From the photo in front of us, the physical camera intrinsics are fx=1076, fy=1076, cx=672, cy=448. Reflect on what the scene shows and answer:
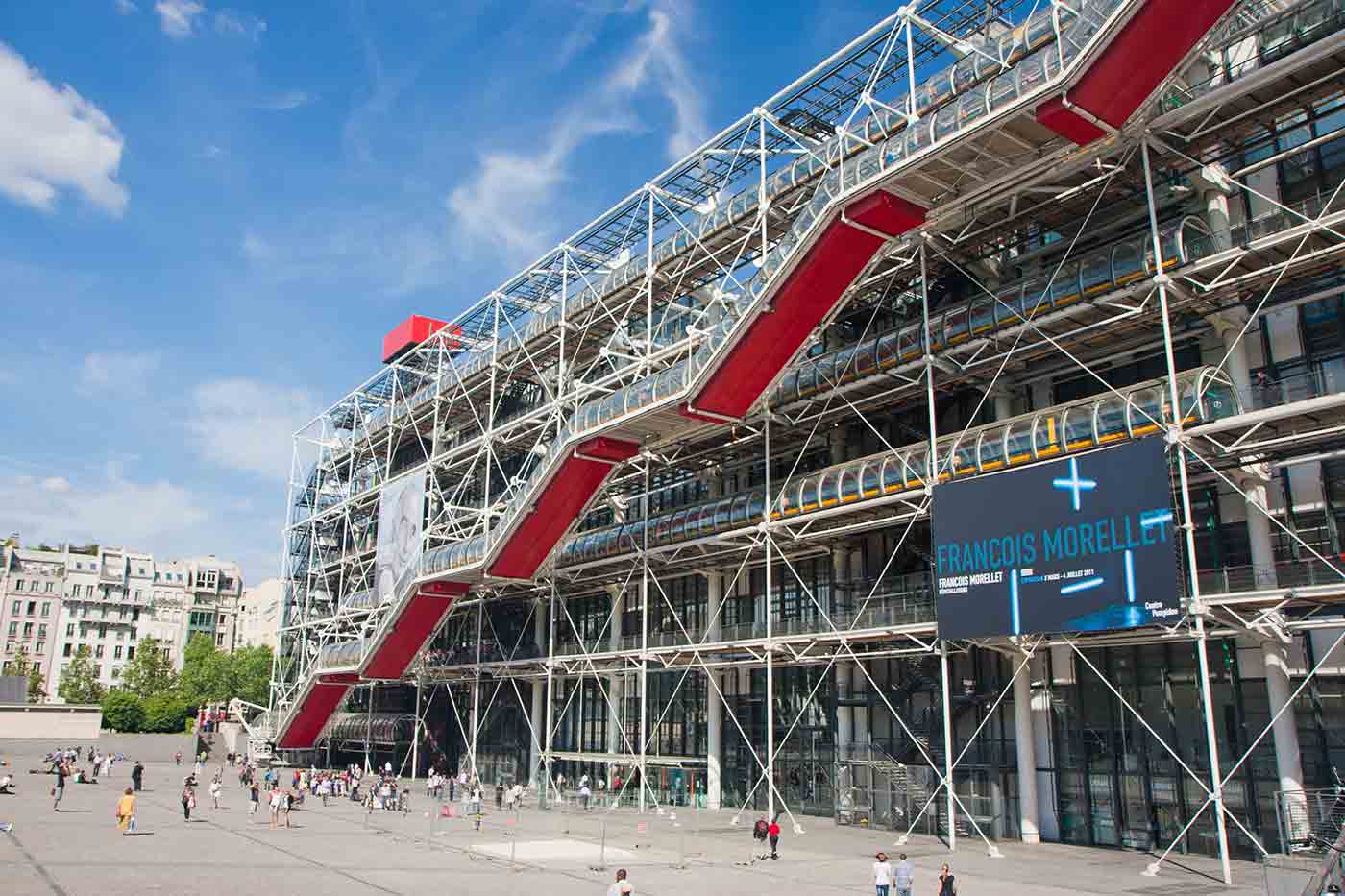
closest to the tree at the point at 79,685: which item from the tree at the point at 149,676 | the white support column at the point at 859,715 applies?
the tree at the point at 149,676

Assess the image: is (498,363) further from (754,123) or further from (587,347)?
(754,123)

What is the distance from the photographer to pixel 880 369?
23.9 metres

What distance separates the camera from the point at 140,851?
18.6 meters

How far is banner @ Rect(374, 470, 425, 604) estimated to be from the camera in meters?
40.7

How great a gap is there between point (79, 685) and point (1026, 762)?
7794 cm

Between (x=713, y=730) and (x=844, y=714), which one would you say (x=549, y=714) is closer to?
(x=713, y=730)

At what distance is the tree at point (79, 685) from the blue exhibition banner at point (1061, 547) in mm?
71626

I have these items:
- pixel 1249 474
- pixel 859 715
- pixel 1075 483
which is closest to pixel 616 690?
pixel 859 715

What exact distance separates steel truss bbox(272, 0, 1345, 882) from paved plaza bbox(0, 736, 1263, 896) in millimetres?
1515

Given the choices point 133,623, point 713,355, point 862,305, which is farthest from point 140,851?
point 133,623

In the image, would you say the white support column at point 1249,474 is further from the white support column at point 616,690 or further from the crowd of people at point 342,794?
the white support column at point 616,690

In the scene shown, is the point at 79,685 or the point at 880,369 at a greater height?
the point at 880,369

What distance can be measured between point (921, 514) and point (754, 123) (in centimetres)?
1182

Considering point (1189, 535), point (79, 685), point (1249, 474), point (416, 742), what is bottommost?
point (416, 742)
